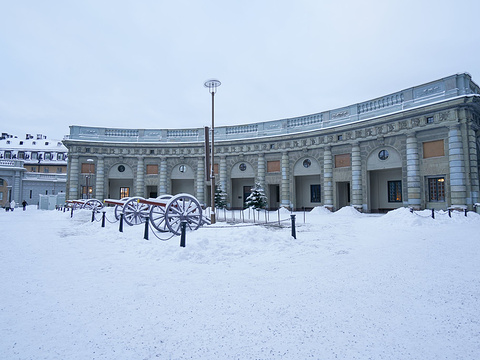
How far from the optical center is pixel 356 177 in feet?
70.2

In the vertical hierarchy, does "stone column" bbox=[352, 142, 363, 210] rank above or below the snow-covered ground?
above

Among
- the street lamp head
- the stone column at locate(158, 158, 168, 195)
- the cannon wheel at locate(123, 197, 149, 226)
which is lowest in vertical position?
the cannon wheel at locate(123, 197, 149, 226)

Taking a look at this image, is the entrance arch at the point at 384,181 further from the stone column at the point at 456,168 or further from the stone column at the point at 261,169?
the stone column at the point at 261,169

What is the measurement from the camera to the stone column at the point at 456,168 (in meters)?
16.1

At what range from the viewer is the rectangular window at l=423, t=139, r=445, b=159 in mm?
17261

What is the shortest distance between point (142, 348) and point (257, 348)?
1.18m

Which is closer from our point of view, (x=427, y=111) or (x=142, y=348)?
(x=142, y=348)

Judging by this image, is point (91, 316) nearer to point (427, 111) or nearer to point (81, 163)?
point (427, 111)

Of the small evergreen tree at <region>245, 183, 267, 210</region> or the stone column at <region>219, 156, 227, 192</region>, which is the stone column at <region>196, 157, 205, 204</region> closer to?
the stone column at <region>219, 156, 227, 192</region>

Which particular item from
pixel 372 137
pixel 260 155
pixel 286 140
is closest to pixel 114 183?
pixel 260 155

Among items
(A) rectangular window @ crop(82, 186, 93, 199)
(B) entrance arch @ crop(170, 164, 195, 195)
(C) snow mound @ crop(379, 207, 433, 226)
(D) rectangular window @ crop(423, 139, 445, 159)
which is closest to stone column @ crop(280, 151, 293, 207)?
(B) entrance arch @ crop(170, 164, 195, 195)

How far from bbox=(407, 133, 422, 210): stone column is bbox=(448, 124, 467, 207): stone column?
1.87 m

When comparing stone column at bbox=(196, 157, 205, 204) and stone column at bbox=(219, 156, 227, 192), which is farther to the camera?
stone column at bbox=(196, 157, 205, 204)

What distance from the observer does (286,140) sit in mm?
25344
